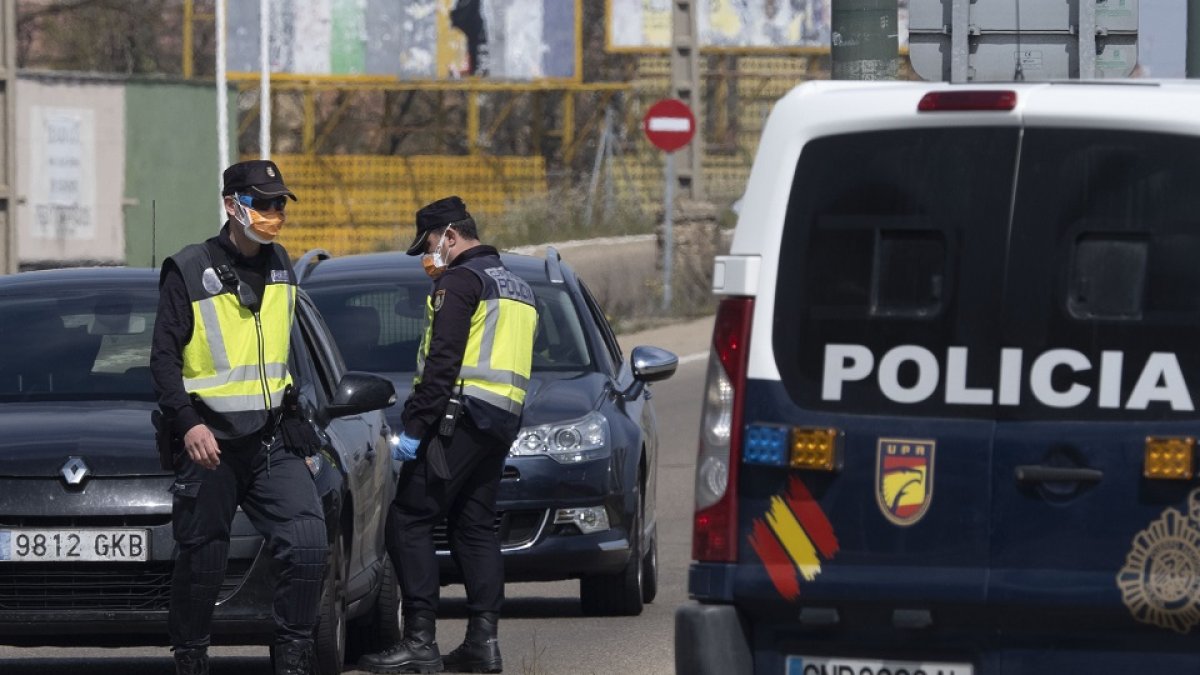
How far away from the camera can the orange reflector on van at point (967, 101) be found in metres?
5.77

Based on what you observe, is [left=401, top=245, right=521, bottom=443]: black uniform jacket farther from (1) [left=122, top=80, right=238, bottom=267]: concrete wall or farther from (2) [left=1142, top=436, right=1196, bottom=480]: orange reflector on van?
(1) [left=122, top=80, right=238, bottom=267]: concrete wall

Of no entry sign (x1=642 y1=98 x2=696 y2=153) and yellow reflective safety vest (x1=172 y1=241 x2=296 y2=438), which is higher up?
no entry sign (x1=642 y1=98 x2=696 y2=153)

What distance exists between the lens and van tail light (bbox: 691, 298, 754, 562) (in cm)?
596

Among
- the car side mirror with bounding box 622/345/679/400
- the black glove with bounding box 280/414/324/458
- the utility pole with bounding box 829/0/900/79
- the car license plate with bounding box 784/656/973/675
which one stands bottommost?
the car license plate with bounding box 784/656/973/675

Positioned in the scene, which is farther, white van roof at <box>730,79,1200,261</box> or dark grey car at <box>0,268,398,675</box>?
dark grey car at <box>0,268,398,675</box>

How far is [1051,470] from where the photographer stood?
5680 millimetres

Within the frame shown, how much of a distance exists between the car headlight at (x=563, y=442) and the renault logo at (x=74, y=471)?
9.05ft

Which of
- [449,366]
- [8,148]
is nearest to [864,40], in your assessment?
[449,366]

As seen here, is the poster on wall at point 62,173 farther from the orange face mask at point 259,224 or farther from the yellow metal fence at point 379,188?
the orange face mask at point 259,224

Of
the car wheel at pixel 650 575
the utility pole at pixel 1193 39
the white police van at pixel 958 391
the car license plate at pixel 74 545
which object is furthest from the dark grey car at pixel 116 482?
the utility pole at pixel 1193 39

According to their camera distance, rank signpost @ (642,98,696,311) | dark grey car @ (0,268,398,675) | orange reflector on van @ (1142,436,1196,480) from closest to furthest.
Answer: orange reflector on van @ (1142,436,1196,480), dark grey car @ (0,268,398,675), signpost @ (642,98,696,311)

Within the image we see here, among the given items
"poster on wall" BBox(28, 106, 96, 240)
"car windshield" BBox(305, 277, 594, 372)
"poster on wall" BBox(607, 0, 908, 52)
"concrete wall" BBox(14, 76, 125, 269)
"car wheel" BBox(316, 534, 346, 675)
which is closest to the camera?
"car wheel" BBox(316, 534, 346, 675)

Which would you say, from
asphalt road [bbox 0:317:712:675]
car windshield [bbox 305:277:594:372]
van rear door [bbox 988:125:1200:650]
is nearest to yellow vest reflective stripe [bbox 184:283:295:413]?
asphalt road [bbox 0:317:712:675]

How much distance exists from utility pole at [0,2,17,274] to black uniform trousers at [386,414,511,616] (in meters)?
14.2
